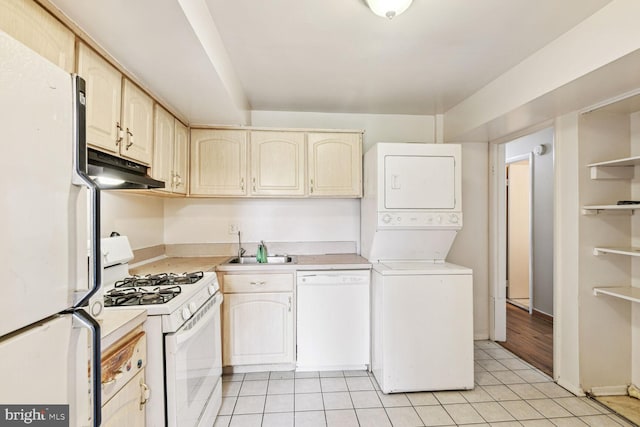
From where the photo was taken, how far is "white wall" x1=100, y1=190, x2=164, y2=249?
6.60 ft

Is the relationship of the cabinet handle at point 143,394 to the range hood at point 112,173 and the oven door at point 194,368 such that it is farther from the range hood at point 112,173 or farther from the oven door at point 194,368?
the range hood at point 112,173

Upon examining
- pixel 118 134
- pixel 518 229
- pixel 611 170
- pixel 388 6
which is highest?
pixel 388 6

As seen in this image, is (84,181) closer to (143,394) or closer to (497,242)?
(143,394)

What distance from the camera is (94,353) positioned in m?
0.70

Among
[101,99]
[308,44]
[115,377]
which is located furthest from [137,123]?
[115,377]

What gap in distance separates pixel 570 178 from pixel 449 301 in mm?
1296

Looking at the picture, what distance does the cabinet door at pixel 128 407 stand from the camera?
3.32 ft

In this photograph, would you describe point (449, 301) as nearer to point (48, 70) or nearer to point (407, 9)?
point (407, 9)

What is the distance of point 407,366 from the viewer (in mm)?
2184

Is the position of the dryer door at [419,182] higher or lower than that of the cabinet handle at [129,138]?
lower

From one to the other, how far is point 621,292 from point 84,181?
3009 mm

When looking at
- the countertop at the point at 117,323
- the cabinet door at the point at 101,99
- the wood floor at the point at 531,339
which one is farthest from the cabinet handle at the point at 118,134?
the wood floor at the point at 531,339

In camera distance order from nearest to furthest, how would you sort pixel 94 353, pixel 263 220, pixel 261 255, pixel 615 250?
pixel 94 353 < pixel 615 250 < pixel 261 255 < pixel 263 220

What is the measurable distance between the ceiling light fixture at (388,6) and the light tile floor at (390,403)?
2.38m
